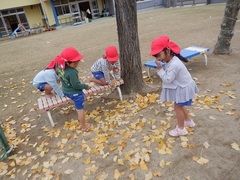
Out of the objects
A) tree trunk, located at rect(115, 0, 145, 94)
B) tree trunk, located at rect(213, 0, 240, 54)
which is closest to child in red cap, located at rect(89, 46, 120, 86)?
tree trunk, located at rect(115, 0, 145, 94)

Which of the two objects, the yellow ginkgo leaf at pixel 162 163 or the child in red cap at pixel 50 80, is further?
the child in red cap at pixel 50 80

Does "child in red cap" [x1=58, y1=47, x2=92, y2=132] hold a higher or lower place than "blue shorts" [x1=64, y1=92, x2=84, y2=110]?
higher

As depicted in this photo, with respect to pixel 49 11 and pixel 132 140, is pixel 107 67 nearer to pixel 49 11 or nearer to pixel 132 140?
pixel 132 140

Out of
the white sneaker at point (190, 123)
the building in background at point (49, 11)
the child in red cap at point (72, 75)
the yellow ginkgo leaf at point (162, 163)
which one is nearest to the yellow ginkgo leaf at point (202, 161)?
the yellow ginkgo leaf at point (162, 163)

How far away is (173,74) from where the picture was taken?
2518mm

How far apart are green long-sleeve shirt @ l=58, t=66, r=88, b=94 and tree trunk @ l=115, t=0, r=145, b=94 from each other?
4.15ft

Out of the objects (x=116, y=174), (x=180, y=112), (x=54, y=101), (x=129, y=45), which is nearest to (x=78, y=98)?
(x=54, y=101)

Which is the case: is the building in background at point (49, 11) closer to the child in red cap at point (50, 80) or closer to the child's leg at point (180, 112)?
the child in red cap at point (50, 80)

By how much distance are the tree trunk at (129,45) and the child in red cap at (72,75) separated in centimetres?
121

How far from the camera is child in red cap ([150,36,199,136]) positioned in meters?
2.44

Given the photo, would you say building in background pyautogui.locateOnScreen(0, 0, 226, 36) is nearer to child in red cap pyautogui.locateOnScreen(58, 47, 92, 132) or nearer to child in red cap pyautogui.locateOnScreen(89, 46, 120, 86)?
child in red cap pyautogui.locateOnScreen(89, 46, 120, 86)

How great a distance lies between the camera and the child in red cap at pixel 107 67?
377 cm

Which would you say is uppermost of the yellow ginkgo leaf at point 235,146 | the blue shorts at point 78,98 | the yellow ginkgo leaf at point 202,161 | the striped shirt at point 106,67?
the striped shirt at point 106,67

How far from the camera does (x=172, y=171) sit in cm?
249
